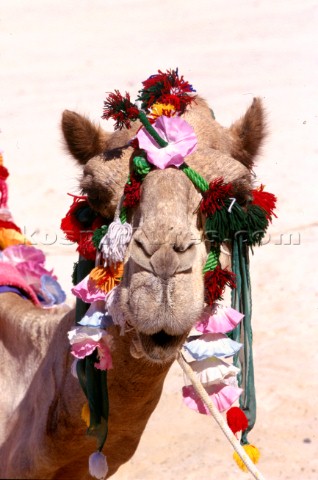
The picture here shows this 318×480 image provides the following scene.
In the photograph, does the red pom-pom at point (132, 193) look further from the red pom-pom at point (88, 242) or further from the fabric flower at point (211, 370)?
the fabric flower at point (211, 370)

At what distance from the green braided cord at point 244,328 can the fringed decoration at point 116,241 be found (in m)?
0.46

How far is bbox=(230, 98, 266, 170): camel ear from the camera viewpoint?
4.16 metres

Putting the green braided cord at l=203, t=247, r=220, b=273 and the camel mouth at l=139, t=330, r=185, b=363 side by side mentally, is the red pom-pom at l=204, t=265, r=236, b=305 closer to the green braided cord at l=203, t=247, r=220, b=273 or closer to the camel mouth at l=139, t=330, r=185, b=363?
the green braided cord at l=203, t=247, r=220, b=273

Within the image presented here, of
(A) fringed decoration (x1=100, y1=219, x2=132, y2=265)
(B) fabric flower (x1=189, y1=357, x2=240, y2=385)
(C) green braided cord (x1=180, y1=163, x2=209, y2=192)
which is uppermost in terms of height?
(C) green braided cord (x1=180, y1=163, x2=209, y2=192)

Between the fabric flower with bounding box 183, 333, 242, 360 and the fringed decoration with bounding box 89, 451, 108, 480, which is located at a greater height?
the fabric flower with bounding box 183, 333, 242, 360

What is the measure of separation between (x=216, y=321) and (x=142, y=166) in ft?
2.25

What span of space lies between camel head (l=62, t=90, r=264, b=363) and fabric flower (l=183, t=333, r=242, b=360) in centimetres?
28

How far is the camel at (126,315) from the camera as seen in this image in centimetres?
326

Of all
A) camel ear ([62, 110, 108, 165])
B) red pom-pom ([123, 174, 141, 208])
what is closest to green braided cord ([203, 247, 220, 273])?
red pom-pom ([123, 174, 141, 208])

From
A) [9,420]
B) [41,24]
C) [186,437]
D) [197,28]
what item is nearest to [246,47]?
[197,28]

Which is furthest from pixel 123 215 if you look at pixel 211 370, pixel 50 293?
pixel 50 293

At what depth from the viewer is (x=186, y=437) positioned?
21.4ft

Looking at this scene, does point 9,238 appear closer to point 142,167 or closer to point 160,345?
point 142,167

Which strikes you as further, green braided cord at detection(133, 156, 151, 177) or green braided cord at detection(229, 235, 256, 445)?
green braided cord at detection(229, 235, 256, 445)
